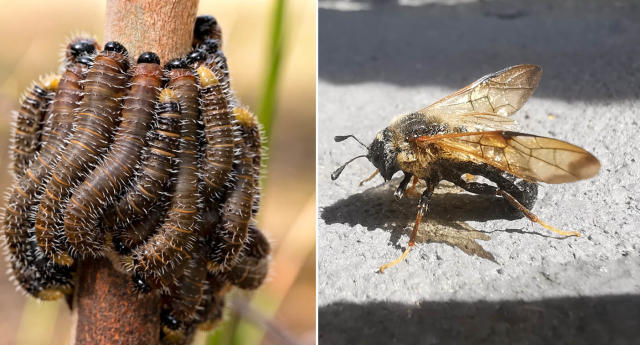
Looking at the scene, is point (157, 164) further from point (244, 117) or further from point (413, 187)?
point (413, 187)

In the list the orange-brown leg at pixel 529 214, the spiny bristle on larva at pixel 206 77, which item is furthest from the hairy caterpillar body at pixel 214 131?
the orange-brown leg at pixel 529 214

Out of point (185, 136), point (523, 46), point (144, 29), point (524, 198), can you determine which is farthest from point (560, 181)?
point (144, 29)

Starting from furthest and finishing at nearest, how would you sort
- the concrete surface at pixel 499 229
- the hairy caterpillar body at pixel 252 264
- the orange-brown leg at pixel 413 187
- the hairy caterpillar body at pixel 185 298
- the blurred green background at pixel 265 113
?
the blurred green background at pixel 265 113, the hairy caterpillar body at pixel 252 264, the hairy caterpillar body at pixel 185 298, the orange-brown leg at pixel 413 187, the concrete surface at pixel 499 229

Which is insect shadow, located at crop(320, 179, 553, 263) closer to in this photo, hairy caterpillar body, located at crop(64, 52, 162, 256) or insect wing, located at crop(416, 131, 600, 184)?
insect wing, located at crop(416, 131, 600, 184)

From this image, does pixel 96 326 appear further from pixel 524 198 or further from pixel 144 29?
pixel 524 198

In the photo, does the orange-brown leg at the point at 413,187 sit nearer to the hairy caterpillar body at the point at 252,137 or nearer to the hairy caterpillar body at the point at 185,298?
the hairy caterpillar body at the point at 252,137

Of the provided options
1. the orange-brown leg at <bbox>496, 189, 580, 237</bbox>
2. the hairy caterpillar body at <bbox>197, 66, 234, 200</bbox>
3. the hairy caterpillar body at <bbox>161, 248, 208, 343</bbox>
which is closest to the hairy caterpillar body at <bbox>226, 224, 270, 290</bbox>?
the hairy caterpillar body at <bbox>161, 248, 208, 343</bbox>

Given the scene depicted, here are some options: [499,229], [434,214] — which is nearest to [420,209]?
[434,214]
